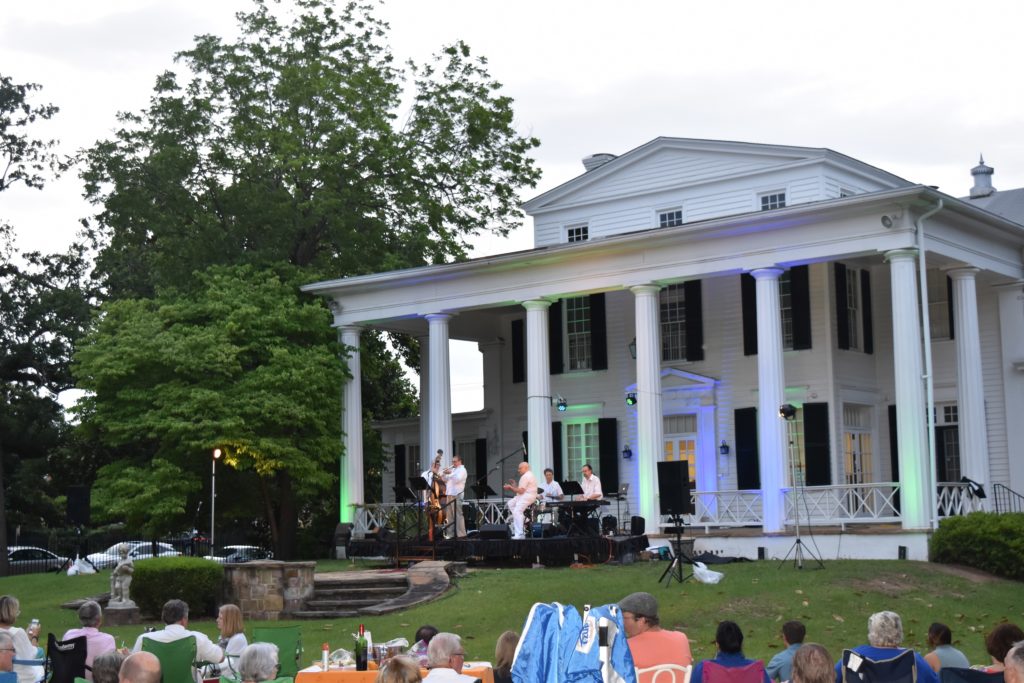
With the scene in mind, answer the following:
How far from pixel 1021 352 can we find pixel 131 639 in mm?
18259

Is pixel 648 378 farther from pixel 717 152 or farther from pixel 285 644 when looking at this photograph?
pixel 285 644

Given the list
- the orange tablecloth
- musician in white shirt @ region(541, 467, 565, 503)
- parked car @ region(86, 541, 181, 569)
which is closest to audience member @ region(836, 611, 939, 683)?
the orange tablecloth

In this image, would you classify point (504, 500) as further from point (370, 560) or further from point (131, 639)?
point (131, 639)

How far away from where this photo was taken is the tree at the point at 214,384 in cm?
2905

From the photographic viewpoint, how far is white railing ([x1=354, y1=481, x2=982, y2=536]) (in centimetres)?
2500

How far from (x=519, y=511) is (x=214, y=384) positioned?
788cm

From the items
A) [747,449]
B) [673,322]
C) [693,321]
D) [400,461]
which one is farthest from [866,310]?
[400,461]

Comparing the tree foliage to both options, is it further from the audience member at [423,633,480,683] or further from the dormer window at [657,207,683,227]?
the audience member at [423,633,480,683]

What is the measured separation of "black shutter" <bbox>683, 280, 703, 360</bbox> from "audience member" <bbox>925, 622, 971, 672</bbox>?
64.9 feet

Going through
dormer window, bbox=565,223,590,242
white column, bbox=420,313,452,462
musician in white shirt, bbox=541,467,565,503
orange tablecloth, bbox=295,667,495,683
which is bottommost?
orange tablecloth, bbox=295,667,495,683

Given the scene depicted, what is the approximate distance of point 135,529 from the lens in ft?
99.2

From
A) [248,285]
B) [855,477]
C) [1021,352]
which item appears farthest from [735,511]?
[248,285]

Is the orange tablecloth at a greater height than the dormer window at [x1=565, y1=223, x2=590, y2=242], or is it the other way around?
the dormer window at [x1=565, y1=223, x2=590, y2=242]

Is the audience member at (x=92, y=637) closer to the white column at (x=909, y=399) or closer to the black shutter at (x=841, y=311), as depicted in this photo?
the white column at (x=909, y=399)
